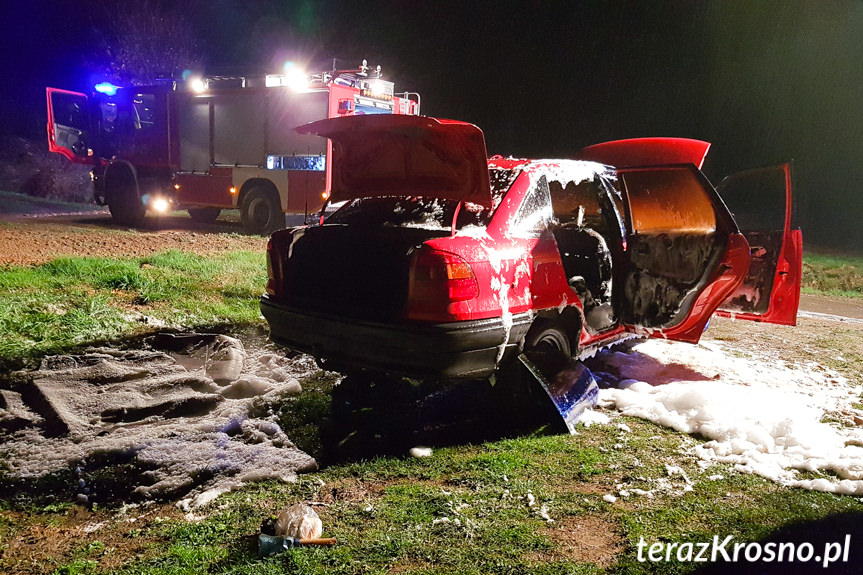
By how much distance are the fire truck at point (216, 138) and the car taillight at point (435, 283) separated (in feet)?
28.7

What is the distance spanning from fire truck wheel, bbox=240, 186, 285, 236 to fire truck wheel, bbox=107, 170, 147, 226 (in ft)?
8.84

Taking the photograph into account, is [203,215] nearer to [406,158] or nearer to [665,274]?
[406,158]

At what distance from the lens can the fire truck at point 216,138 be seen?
39.8 feet

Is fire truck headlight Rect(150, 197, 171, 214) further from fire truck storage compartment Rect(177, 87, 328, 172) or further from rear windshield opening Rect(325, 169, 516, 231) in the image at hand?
rear windshield opening Rect(325, 169, 516, 231)

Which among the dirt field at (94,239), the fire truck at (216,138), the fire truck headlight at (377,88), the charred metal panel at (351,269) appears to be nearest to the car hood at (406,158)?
the charred metal panel at (351,269)

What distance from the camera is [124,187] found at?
13.9 metres

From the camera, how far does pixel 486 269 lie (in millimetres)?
3564

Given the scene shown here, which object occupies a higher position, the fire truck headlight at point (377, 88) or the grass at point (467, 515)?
the fire truck headlight at point (377, 88)

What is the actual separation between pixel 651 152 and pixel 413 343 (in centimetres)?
382

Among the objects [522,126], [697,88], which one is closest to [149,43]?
[522,126]

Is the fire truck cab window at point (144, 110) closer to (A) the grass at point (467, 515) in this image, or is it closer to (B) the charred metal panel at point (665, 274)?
(A) the grass at point (467, 515)

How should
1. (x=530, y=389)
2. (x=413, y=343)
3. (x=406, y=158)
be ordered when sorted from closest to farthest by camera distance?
(x=413, y=343) < (x=530, y=389) < (x=406, y=158)

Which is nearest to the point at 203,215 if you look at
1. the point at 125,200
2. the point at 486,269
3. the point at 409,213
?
the point at 125,200

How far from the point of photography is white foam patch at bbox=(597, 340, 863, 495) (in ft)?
11.6
